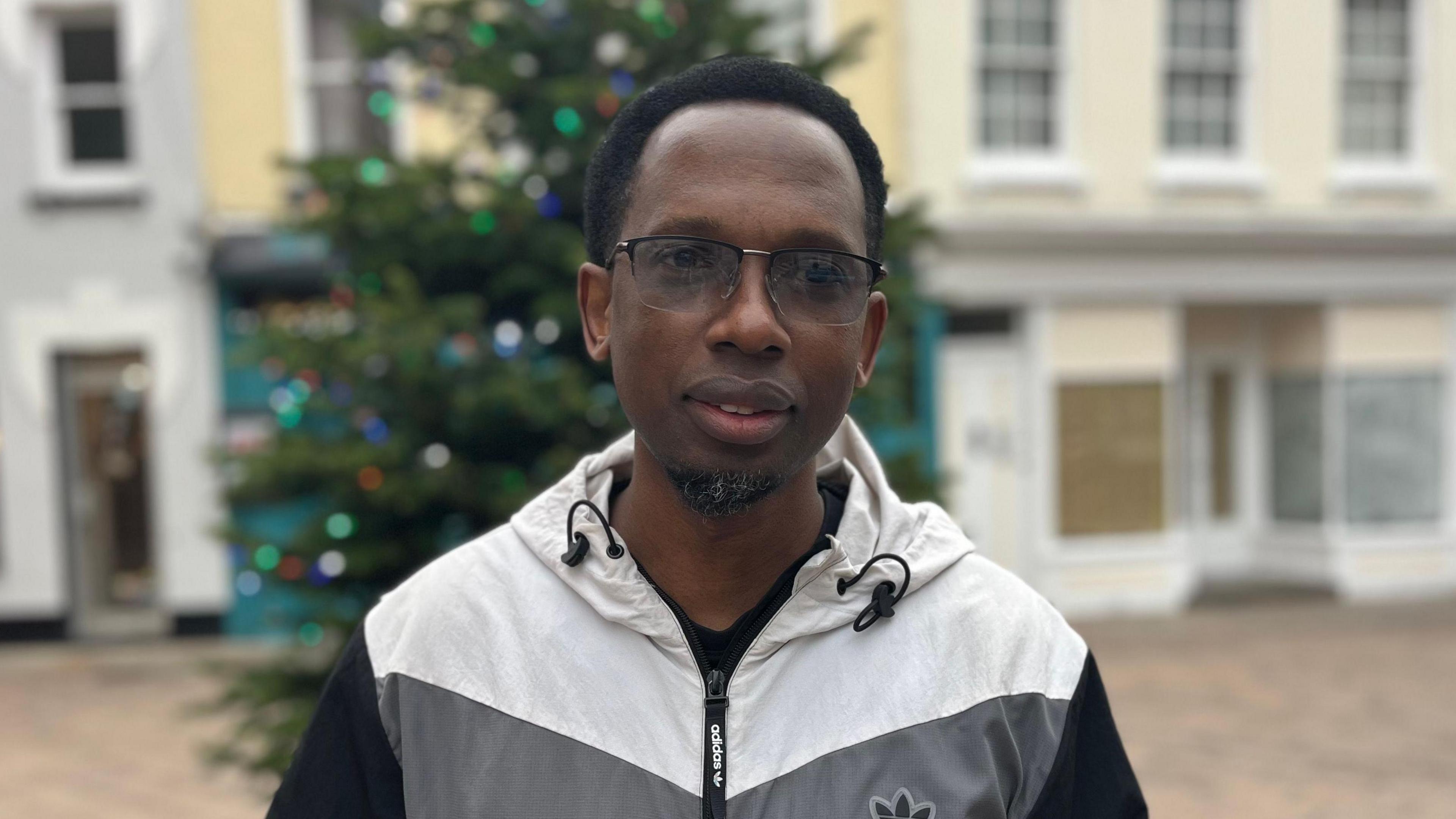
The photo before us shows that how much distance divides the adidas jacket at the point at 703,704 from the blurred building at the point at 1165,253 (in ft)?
30.4

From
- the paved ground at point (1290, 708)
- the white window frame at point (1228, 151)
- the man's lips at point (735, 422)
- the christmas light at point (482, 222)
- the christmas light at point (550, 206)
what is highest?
the white window frame at point (1228, 151)

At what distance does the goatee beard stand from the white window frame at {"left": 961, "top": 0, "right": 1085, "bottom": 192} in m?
10.1

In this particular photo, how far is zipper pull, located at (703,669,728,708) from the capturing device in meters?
1.59

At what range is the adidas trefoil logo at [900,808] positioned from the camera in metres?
1.51

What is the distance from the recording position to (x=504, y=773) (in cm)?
152

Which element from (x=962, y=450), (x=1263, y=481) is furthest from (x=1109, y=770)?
(x=1263, y=481)

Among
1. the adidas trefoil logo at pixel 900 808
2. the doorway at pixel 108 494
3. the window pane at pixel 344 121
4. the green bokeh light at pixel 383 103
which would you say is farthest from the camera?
the doorway at pixel 108 494

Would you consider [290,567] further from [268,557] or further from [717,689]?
[717,689]

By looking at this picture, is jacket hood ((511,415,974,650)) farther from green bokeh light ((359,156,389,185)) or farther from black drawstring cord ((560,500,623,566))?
green bokeh light ((359,156,389,185))

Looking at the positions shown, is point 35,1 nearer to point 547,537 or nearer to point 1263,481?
point 547,537

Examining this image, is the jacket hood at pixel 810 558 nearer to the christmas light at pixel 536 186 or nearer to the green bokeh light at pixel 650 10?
the christmas light at pixel 536 186

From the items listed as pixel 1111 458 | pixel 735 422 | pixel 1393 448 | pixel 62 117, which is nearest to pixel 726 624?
pixel 735 422

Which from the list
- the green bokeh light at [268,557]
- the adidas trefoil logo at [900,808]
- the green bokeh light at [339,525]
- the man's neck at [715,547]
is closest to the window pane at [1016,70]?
the green bokeh light at [339,525]

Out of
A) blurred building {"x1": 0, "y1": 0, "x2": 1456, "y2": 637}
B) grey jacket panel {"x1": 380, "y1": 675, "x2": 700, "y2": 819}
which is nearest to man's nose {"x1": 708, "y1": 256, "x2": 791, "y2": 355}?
grey jacket panel {"x1": 380, "y1": 675, "x2": 700, "y2": 819}
